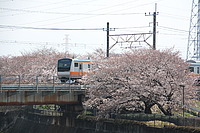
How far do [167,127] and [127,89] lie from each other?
5.74m

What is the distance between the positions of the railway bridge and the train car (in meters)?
6.36

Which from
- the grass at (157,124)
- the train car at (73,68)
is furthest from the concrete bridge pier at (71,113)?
the grass at (157,124)

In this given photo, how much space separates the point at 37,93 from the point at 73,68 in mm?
11710

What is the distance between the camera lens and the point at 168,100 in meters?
35.3

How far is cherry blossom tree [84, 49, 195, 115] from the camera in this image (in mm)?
35250

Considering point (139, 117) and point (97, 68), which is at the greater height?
point (97, 68)

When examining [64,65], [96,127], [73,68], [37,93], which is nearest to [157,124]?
[96,127]

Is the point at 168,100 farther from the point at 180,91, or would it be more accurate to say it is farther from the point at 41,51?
the point at 41,51

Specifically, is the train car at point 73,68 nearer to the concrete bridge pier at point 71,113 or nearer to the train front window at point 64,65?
the train front window at point 64,65

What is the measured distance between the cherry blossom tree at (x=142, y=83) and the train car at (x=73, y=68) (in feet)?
25.5

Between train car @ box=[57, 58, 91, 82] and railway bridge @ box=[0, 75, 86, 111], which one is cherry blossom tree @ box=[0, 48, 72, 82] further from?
railway bridge @ box=[0, 75, 86, 111]

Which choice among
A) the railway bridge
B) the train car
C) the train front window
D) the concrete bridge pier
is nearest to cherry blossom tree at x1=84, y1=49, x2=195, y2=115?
the railway bridge

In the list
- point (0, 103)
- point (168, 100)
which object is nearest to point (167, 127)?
point (168, 100)

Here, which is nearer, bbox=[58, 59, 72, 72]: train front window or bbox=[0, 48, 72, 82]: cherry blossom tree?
bbox=[58, 59, 72, 72]: train front window
